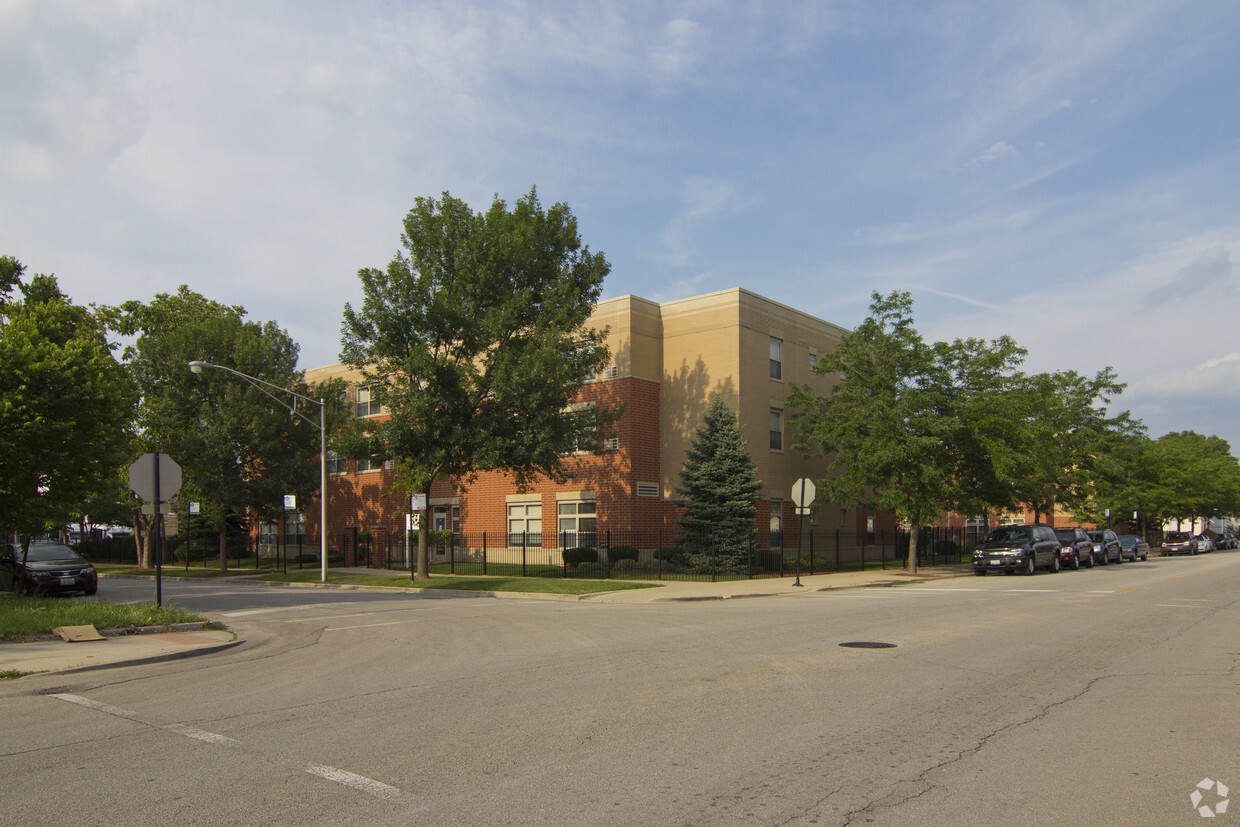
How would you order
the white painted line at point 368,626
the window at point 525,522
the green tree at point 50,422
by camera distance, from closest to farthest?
the white painted line at point 368,626
the green tree at point 50,422
the window at point 525,522

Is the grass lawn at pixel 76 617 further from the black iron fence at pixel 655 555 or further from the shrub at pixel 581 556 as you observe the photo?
the shrub at pixel 581 556

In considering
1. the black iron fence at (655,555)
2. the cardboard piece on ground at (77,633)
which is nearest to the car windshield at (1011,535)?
the black iron fence at (655,555)

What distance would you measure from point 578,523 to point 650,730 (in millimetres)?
28041

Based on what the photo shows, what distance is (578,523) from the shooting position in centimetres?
3497

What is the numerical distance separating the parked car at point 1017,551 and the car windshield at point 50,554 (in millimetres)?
29039

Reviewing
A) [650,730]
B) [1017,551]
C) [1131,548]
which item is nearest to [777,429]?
[1017,551]

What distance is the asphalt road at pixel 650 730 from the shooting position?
5.24m

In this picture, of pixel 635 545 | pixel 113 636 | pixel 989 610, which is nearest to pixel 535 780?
pixel 113 636

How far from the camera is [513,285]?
2961cm

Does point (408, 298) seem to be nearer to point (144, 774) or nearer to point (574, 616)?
point (574, 616)

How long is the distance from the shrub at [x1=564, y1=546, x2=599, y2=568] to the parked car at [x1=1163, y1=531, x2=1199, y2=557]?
153 ft

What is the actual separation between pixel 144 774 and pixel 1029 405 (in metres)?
33.2

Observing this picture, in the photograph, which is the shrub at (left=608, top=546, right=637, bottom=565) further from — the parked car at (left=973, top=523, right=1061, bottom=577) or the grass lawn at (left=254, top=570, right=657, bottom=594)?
the parked car at (left=973, top=523, right=1061, bottom=577)

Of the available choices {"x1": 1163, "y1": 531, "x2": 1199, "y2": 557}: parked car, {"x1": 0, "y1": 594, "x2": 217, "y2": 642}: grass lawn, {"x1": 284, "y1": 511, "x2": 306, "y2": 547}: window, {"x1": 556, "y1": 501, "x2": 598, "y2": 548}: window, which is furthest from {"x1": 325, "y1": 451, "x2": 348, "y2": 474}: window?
{"x1": 1163, "y1": 531, "x2": 1199, "y2": 557}: parked car
